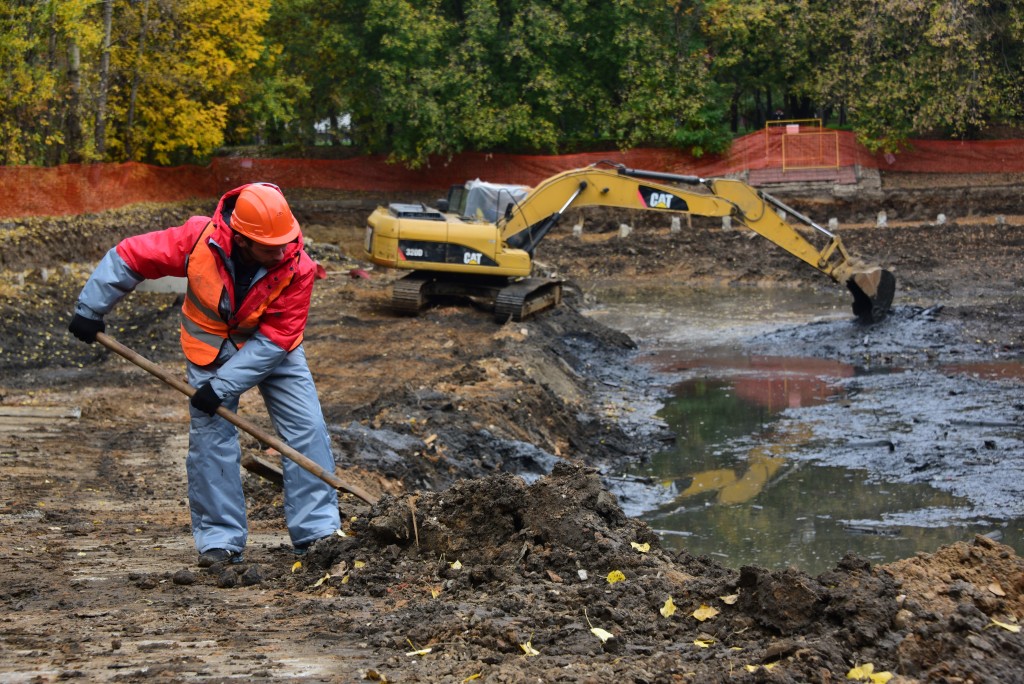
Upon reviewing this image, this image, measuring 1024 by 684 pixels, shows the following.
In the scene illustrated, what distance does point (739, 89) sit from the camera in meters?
36.8

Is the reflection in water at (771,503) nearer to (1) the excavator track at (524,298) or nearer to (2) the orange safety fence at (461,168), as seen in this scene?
(1) the excavator track at (524,298)

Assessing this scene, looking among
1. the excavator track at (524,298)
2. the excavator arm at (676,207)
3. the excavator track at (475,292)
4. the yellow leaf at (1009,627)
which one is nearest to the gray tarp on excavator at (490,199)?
the excavator arm at (676,207)

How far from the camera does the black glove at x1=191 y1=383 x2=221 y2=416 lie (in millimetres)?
5969

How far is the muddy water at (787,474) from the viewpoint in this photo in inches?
334

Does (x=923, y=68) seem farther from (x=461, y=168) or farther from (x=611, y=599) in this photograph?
(x=611, y=599)

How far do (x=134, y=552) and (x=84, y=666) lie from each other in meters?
2.33

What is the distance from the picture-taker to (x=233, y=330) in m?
6.28

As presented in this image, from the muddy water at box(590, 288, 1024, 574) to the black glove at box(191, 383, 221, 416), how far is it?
382 cm

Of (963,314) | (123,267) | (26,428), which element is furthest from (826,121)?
(123,267)

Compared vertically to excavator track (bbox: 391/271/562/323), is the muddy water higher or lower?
lower

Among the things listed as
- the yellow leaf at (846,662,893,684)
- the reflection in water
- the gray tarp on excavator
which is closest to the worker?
the yellow leaf at (846,662,893,684)

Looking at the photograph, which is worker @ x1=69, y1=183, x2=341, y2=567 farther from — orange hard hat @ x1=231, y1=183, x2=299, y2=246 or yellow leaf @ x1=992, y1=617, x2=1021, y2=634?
yellow leaf @ x1=992, y1=617, x2=1021, y2=634

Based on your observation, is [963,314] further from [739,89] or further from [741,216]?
[739,89]

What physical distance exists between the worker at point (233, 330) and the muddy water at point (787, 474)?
10.7 feet
